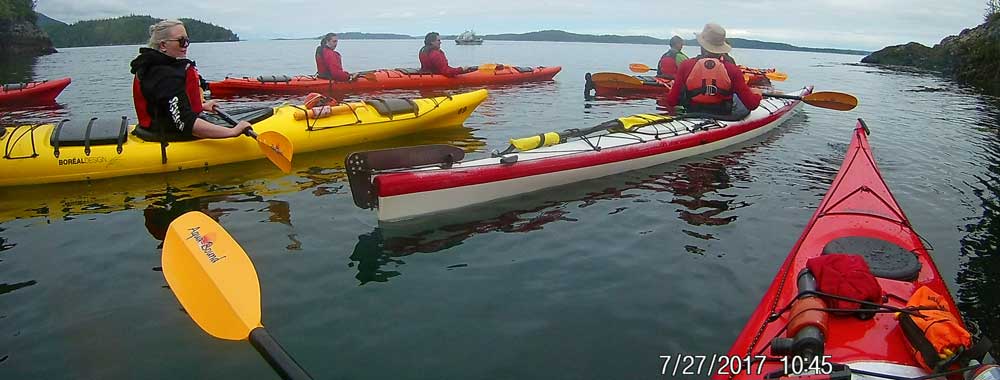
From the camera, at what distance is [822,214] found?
4207 millimetres

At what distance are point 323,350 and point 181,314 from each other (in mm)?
1085

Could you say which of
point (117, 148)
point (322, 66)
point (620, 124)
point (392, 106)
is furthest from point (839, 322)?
point (322, 66)

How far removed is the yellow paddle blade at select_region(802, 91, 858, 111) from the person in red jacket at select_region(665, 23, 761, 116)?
1906mm

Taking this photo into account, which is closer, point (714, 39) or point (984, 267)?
point (984, 267)

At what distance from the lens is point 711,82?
838 cm

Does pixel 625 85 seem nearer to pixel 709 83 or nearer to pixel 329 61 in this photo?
pixel 329 61

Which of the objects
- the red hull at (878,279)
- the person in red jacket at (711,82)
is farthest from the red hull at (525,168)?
the red hull at (878,279)

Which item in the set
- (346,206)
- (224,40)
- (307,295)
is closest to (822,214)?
(307,295)

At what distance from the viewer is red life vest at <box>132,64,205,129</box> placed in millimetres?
6348

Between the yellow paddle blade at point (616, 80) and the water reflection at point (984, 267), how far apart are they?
894 centimetres

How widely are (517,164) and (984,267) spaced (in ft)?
13.2

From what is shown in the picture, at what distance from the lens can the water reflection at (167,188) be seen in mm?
5910

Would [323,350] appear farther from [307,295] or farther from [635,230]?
[635,230]

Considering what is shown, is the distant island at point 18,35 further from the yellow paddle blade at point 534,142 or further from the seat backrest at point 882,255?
the seat backrest at point 882,255
